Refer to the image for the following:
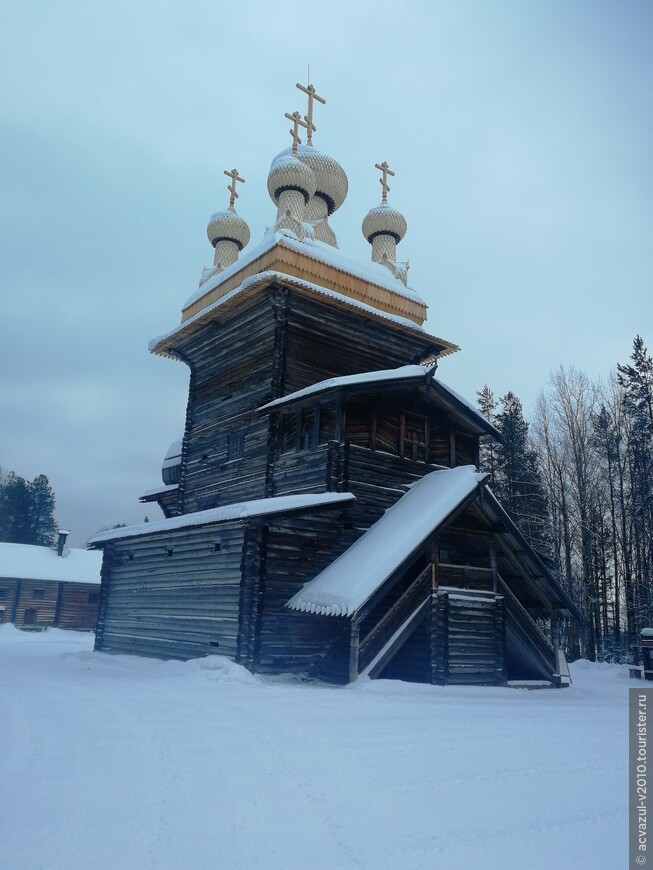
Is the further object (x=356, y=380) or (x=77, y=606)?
(x=77, y=606)

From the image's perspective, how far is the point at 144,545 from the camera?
1858 centimetres

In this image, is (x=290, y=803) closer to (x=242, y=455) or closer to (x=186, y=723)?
(x=186, y=723)

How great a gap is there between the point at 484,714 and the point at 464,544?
6420 mm

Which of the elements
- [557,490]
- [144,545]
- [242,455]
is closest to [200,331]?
[242,455]

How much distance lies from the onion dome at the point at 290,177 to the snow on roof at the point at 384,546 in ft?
36.7

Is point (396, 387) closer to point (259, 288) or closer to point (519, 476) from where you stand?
point (259, 288)

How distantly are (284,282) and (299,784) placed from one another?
1418cm

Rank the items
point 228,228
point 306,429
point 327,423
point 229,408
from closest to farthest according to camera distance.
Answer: point 327,423 < point 306,429 < point 229,408 < point 228,228

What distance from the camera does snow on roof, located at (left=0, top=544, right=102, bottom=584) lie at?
41.2 metres

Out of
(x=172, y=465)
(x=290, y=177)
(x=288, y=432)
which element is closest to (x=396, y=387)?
(x=288, y=432)

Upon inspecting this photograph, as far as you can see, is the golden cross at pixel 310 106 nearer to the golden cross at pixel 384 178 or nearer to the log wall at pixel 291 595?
the golden cross at pixel 384 178

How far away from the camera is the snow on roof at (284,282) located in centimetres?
1759

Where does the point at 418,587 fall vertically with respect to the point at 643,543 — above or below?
below

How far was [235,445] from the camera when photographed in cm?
1920
